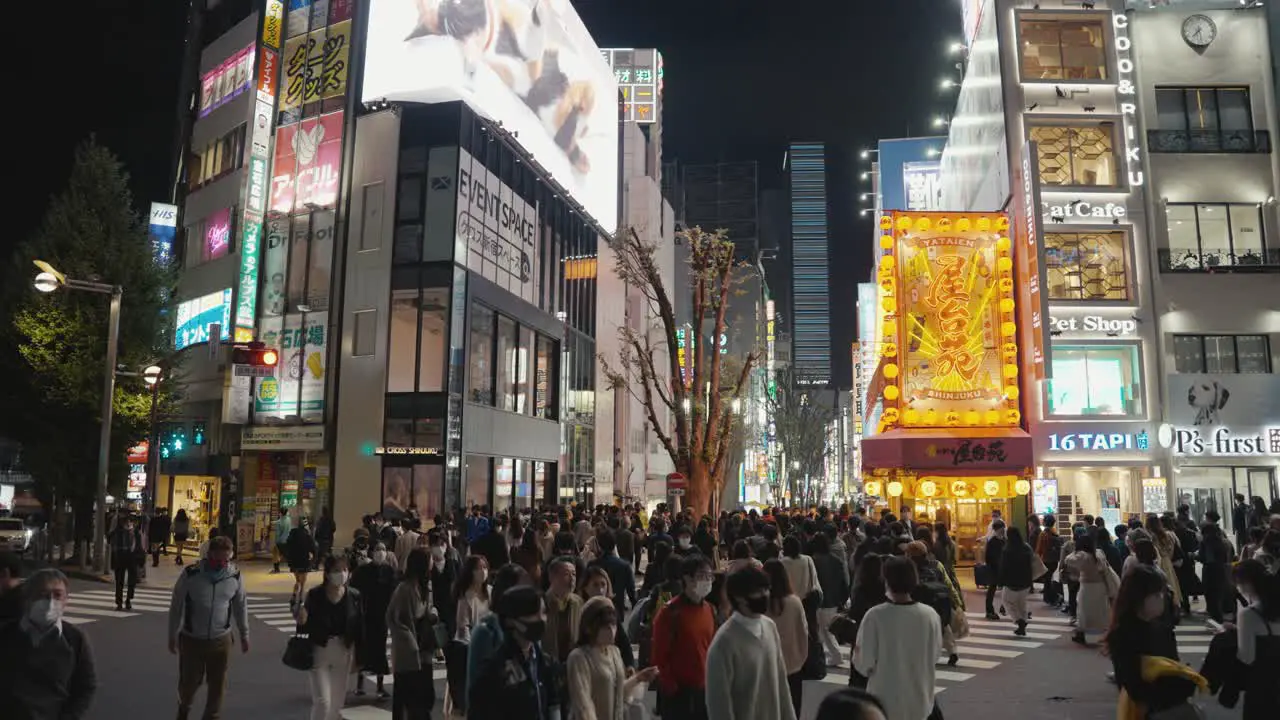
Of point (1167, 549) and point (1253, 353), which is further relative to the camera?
point (1253, 353)

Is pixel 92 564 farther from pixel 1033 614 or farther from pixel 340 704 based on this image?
pixel 1033 614

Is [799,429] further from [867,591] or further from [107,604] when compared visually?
[867,591]

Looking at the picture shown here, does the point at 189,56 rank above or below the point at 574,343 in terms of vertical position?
above

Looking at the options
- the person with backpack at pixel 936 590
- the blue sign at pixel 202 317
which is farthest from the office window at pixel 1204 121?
the blue sign at pixel 202 317

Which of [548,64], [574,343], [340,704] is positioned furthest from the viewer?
[574,343]

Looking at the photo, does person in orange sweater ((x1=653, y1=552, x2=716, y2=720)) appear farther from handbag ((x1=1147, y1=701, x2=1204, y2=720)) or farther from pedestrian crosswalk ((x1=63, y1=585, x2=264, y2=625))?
pedestrian crosswalk ((x1=63, y1=585, x2=264, y2=625))

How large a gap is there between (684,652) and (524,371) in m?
31.6

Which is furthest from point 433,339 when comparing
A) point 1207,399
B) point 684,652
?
point 684,652

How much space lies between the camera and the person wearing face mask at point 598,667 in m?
5.05

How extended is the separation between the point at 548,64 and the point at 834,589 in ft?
113

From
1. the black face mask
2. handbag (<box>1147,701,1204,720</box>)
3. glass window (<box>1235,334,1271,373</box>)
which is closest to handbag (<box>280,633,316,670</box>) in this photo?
the black face mask

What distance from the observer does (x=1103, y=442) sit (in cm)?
2747

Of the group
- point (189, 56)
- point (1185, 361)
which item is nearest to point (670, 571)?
point (1185, 361)

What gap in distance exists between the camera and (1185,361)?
28266 millimetres
